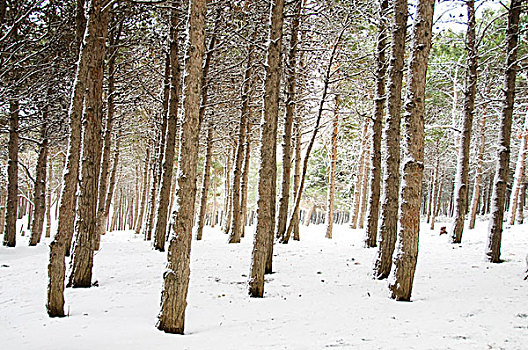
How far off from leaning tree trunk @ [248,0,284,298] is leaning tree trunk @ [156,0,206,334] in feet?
6.37

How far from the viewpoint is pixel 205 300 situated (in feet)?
21.8

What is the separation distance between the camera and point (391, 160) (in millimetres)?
7641

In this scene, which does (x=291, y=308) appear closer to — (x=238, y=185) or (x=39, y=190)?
(x=238, y=185)

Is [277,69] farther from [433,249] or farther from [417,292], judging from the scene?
[433,249]

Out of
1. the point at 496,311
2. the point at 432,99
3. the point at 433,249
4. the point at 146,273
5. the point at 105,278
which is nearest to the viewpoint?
the point at 496,311

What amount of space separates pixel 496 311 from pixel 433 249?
705 cm

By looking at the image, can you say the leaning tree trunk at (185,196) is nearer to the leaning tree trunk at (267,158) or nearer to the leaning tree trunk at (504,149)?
the leaning tree trunk at (267,158)

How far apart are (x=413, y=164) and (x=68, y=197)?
5557mm

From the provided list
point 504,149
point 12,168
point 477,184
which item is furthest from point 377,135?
point 12,168

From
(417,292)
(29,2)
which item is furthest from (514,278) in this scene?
(29,2)

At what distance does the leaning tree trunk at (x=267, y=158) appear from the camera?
6.57m

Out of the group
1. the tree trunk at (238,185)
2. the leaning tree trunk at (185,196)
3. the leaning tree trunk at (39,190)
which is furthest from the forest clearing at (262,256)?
the tree trunk at (238,185)

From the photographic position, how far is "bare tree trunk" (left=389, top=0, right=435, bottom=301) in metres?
5.95

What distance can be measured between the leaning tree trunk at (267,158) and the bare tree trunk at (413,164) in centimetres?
230
